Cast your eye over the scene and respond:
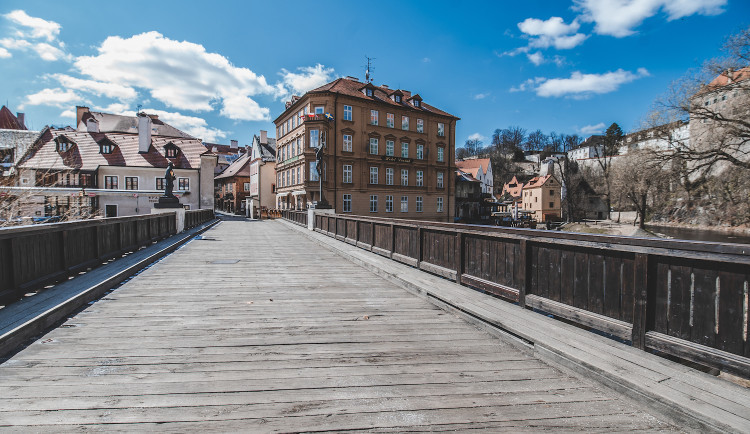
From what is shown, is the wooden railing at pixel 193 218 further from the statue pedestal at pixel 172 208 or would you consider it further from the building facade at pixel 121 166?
the building facade at pixel 121 166

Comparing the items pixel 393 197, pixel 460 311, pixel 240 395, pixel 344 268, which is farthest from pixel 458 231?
pixel 393 197

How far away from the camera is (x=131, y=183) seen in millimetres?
38312

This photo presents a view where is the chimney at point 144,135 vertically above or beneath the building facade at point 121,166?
above

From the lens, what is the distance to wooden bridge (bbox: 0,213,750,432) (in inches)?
95.2

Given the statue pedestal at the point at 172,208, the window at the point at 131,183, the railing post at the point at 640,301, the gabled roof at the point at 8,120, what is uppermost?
the gabled roof at the point at 8,120

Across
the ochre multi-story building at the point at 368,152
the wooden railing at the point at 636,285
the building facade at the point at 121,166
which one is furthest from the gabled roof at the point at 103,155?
the wooden railing at the point at 636,285

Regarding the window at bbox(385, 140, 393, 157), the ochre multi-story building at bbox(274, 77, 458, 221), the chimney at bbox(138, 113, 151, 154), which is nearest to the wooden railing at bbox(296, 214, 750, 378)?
the ochre multi-story building at bbox(274, 77, 458, 221)

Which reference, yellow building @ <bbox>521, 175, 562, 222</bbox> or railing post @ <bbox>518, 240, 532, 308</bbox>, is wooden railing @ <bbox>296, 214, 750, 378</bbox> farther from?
yellow building @ <bbox>521, 175, 562, 222</bbox>

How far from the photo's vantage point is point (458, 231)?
6160mm

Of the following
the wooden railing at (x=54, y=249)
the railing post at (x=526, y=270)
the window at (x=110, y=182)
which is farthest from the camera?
the window at (x=110, y=182)

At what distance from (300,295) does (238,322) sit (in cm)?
160

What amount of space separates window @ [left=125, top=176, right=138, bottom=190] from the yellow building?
68102 mm

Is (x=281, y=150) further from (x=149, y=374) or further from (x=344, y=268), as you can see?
(x=149, y=374)

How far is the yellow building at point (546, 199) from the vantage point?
70188 millimetres
